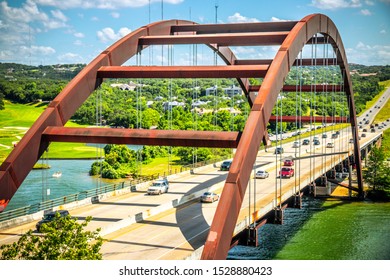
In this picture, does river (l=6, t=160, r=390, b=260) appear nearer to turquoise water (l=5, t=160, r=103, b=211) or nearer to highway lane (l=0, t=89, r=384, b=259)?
turquoise water (l=5, t=160, r=103, b=211)

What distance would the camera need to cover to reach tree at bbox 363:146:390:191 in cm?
5052

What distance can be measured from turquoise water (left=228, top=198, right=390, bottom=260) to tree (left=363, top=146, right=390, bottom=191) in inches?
130

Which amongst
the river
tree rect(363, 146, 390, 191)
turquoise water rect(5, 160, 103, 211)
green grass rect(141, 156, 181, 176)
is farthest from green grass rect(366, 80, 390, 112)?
the river

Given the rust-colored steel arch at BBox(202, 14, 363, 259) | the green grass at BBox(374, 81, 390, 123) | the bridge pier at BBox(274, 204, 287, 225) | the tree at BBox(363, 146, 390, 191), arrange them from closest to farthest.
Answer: the rust-colored steel arch at BBox(202, 14, 363, 259)
the bridge pier at BBox(274, 204, 287, 225)
the tree at BBox(363, 146, 390, 191)
the green grass at BBox(374, 81, 390, 123)

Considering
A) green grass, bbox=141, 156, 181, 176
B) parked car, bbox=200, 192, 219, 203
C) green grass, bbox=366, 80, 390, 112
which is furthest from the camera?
green grass, bbox=366, 80, 390, 112

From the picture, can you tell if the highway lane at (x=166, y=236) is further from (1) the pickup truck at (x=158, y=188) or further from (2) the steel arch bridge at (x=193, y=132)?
(2) the steel arch bridge at (x=193, y=132)

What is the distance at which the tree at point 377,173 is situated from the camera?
50.5m

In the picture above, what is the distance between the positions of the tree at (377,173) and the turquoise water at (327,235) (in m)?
3.30

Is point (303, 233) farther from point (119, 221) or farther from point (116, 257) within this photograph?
point (116, 257)

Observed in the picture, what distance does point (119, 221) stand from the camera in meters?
23.5

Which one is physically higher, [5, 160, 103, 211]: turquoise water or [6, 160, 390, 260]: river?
[5, 160, 103, 211]: turquoise water

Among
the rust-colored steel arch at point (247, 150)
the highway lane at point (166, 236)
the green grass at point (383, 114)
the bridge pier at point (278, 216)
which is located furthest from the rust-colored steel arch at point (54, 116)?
the green grass at point (383, 114)

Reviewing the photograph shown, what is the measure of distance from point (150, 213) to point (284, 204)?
357 inches
